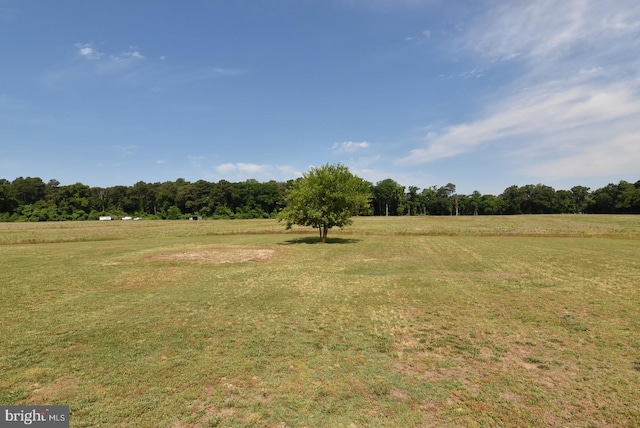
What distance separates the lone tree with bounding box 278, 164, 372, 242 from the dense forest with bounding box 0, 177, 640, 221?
82.0 m

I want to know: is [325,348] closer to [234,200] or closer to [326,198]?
[326,198]

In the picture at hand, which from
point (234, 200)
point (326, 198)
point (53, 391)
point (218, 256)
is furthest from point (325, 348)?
point (234, 200)

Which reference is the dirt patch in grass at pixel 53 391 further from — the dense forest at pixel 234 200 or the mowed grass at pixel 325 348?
the dense forest at pixel 234 200

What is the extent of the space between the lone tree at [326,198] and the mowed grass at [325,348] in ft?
58.1

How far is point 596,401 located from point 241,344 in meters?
7.85

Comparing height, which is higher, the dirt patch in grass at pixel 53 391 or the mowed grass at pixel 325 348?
the dirt patch in grass at pixel 53 391

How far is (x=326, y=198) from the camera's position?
34.9 metres

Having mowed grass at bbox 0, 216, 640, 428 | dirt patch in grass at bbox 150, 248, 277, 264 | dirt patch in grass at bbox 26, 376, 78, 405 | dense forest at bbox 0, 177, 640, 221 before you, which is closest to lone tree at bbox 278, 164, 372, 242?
dirt patch in grass at bbox 150, 248, 277, 264

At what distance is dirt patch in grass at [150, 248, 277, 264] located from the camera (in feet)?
76.5

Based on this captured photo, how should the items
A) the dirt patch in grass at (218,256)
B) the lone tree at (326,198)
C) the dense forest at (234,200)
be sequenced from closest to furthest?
1. the dirt patch in grass at (218,256)
2. the lone tree at (326,198)
3. the dense forest at (234,200)

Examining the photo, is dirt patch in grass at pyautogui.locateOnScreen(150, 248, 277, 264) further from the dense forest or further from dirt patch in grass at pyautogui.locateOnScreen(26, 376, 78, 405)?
the dense forest

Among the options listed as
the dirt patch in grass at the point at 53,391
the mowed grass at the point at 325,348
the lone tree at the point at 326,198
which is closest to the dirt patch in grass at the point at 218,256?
the mowed grass at the point at 325,348

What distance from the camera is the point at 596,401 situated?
5906 millimetres

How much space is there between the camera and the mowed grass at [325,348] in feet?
18.6
